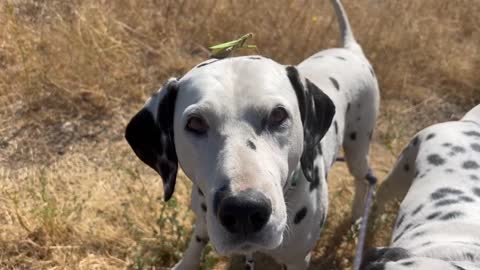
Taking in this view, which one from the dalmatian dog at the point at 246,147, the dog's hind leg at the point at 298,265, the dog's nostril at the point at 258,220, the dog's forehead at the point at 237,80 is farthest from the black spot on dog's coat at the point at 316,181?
the dog's nostril at the point at 258,220

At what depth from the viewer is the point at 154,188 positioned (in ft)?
14.9

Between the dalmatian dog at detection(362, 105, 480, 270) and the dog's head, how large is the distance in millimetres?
570

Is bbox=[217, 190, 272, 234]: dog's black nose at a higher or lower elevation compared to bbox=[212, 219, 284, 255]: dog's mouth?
higher

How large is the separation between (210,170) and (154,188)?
7.75 feet

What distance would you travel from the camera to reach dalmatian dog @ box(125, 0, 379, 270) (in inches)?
85.7

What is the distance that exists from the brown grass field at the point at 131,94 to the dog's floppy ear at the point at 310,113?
136 cm

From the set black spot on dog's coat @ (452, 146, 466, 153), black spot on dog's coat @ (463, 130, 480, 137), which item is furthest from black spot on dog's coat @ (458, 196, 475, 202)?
black spot on dog's coat @ (463, 130, 480, 137)

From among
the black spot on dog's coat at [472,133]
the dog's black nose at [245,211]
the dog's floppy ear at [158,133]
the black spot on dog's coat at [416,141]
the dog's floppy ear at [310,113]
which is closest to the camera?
the dog's black nose at [245,211]

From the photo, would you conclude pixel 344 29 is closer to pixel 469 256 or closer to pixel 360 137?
pixel 360 137

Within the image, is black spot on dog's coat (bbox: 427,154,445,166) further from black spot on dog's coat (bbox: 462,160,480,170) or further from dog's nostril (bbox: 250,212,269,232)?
dog's nostril (bbox: 250,212,269,232)

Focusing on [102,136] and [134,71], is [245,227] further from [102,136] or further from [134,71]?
[134,71]

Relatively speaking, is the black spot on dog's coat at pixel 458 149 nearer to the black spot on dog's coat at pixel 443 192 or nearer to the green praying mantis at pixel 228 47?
the black spot on dog's coat at pixel 443 192

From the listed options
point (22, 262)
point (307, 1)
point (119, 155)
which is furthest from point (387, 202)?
point (307, 1)

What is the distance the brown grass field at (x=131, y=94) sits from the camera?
4.04 metres
